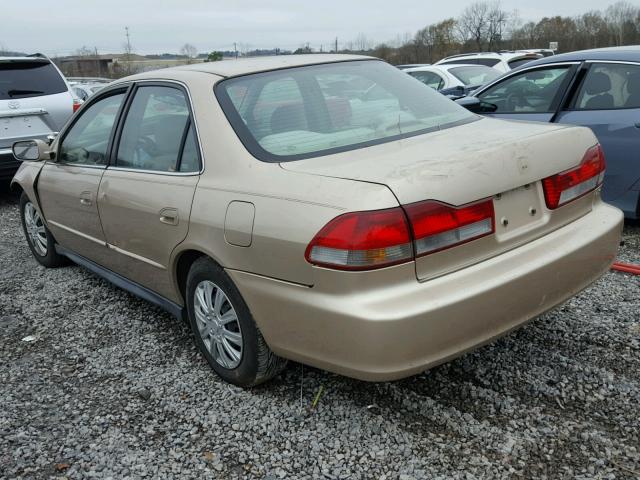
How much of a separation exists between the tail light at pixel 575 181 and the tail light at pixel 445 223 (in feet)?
1.37

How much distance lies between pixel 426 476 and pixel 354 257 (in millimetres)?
902

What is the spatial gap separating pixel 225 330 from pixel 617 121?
368cm

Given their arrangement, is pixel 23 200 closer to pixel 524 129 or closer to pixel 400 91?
pixel 400 91

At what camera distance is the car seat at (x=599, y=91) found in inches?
203

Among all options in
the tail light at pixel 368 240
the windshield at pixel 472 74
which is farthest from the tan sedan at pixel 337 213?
the windshield at pixel 472 74

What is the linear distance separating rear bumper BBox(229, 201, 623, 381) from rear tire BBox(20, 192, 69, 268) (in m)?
2.95

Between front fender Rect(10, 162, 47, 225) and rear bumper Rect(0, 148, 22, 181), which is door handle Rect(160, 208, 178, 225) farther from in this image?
rear bumper Rect(0, 148, 22, 181)

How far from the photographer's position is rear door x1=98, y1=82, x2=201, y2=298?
311 centimetres

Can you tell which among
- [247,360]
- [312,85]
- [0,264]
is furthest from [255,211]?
[0,264]

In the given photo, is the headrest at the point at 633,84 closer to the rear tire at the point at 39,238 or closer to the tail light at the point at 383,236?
the tail light at the point at 383,236

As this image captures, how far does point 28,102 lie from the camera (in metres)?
7.78

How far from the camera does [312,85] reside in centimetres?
330

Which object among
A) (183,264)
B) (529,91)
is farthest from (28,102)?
(529,91)

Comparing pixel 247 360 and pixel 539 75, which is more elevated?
pixel 539 75
